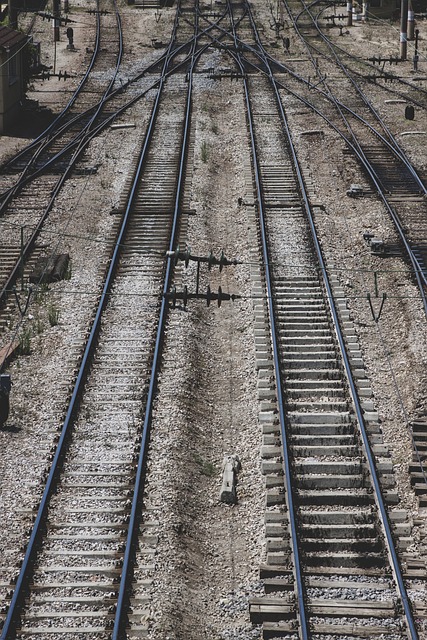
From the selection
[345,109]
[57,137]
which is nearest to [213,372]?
[57,137]

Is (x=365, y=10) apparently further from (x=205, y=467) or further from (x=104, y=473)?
(x=104, y=473)

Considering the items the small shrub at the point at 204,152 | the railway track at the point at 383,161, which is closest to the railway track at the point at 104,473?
the railway track at the point at 383,161

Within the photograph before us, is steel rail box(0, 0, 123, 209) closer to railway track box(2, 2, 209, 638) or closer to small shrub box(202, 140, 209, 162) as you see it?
small shrub box(202, 140, 209, 162)

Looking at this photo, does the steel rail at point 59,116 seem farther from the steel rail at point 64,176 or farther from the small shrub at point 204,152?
the small shrub at point 204,152

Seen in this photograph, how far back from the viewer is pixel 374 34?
49.5 m

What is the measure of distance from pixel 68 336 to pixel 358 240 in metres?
7.35

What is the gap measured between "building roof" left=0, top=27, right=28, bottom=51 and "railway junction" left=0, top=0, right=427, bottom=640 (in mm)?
361

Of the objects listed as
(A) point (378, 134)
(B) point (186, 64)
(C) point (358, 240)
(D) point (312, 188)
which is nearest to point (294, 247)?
(C) point (358, 240)

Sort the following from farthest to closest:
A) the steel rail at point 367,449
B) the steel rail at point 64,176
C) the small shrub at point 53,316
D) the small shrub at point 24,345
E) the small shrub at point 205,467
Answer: the steel rail at point 64,176, the small shrub at point 53,316, the small shrub at point 24,345, the small shrub at point 205,467, the steel rail at point 367,449

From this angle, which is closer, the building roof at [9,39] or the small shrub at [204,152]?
the small shrub at [204,152]

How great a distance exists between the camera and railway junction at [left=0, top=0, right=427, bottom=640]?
10727mm

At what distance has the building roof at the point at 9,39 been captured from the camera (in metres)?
31.1

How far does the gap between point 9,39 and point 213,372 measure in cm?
2001

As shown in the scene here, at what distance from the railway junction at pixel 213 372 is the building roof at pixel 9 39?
361 mm
